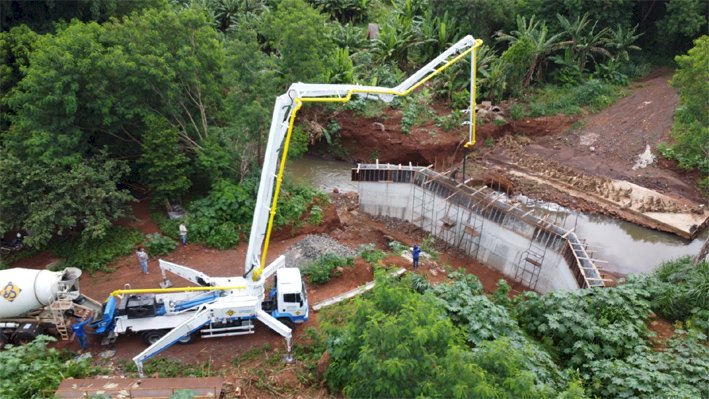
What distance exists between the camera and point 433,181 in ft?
79.4

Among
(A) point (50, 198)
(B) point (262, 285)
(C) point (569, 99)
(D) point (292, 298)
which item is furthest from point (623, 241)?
(A) point (50, 198)

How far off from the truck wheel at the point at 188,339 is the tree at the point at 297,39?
12.2 meters

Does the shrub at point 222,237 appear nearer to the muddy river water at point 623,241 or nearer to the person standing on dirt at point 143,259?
the person standing on dirt at point 143,259

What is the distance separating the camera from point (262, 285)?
15.7 meters

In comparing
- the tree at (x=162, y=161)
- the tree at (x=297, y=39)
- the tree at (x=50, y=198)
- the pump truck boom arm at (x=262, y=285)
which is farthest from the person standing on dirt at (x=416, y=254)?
the tree at (x=50, y=198)

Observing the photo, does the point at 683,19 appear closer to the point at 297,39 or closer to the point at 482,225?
the point at 482,225

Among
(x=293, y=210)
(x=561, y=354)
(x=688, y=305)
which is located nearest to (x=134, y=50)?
(x=293, y=210)

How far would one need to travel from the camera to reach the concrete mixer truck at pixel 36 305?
1486 cm

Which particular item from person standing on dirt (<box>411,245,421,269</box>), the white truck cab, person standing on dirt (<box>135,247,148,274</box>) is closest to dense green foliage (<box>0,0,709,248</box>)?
person standing on dirt (<box>135,247,148,274</box>)

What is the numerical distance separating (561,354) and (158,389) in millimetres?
11055

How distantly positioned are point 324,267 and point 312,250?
6.57 feet

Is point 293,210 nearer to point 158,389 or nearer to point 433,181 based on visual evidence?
point 433,181

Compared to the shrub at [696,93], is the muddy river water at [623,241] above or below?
below

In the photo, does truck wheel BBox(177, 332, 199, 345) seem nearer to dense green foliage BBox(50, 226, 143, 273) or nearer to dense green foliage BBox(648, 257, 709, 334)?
dense green foliage BBox(50, 226, 143, 273)
